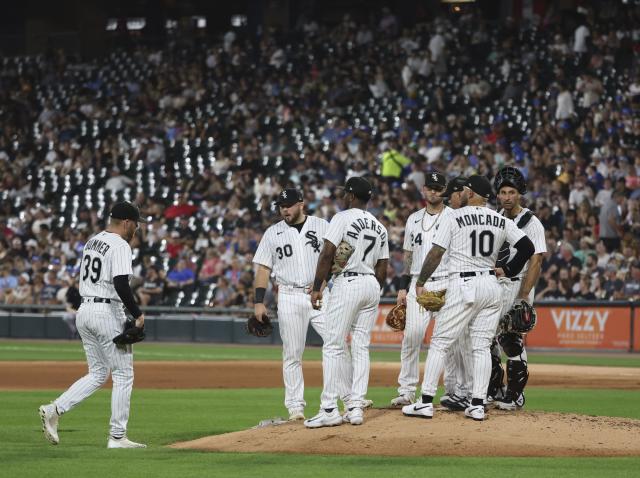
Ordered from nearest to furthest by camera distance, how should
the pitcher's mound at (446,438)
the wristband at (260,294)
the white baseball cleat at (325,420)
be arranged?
the pitcher's mound at (446,438) < the white baseball cleat at (325,420) < the wristband at (260,294)

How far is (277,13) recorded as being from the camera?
137 feet

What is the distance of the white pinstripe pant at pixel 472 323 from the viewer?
33.3 ft

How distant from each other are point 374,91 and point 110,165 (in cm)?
802

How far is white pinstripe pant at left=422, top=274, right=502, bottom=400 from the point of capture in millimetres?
10156

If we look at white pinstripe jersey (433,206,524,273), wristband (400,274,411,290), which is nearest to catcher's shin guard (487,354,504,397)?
wristband (400,274,411,290)

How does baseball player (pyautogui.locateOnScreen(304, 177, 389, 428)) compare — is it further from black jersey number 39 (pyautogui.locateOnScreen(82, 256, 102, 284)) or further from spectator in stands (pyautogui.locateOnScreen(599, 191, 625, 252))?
spectator in stands (pyautogui.locateOnScreen(599, 191, 625, 252))

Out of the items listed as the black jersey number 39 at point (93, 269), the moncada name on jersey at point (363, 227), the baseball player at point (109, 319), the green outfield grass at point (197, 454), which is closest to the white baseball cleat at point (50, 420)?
the baseball player at point (109, 319)

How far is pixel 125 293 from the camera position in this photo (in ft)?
32.2

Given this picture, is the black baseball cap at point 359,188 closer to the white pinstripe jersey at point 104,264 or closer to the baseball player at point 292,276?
the baseball player at point 292,276

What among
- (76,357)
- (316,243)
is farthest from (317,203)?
(316,243)

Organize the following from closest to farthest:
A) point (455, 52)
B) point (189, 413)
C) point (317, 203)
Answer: point (189, 413) < point (317, 203) < point (455, 52)

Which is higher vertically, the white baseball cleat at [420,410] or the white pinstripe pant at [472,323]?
the white pinstripe pant at [472,323]

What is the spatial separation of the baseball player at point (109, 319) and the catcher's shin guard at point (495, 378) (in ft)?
11.0

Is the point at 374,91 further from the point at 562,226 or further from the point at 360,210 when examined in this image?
the point at 360,210
